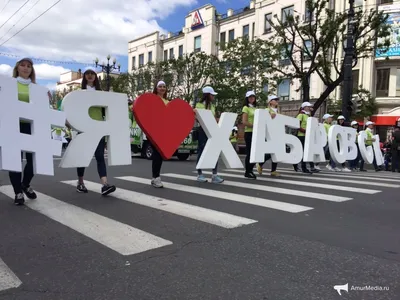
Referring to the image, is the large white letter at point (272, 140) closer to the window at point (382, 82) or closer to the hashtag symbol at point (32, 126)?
the hashtag symbol at point (32, 126)

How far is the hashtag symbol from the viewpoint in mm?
5234

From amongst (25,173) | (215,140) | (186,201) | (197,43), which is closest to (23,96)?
(25,173)

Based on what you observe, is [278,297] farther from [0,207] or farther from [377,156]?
[377,156]

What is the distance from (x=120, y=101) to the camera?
6512mm

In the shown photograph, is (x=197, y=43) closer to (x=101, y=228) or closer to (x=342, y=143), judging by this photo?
(x=342, y=143)

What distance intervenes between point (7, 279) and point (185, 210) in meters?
2.58

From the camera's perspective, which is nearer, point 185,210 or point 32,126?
point 185,210

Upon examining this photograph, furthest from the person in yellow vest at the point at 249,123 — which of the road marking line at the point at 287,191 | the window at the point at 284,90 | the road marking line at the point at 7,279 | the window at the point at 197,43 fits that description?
the window at the point at 197,43

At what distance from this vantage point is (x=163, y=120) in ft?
23.5

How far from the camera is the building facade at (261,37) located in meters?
31.1

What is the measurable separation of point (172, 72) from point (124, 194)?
27.3m

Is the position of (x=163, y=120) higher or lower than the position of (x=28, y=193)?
higher

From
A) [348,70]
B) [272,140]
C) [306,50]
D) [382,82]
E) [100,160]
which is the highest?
[306,50]

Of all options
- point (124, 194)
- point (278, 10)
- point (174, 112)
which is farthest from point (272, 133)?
point (278, 10)
